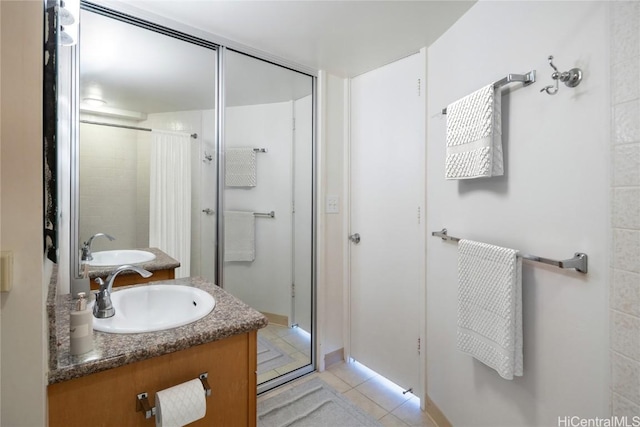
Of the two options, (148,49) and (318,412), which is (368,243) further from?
(148,49)

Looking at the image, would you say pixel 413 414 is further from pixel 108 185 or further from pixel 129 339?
pixel 108 185

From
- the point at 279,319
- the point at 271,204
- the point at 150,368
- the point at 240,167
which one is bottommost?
the point at 279,319

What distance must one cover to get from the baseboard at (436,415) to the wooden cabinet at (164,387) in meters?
1.09

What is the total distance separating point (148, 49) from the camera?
63.7 inches

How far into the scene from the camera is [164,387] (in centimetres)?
99

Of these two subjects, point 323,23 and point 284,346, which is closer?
point 323,23

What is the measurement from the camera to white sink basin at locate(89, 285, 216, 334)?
125 centimetres

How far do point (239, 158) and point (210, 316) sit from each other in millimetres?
1083

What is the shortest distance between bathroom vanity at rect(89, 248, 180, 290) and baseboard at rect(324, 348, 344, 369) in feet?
4.28

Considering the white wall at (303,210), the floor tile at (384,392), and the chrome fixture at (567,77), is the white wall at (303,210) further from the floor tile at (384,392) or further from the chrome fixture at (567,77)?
the chrome fixture at (567,77)

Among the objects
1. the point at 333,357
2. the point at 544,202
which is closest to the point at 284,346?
the point at 333,357

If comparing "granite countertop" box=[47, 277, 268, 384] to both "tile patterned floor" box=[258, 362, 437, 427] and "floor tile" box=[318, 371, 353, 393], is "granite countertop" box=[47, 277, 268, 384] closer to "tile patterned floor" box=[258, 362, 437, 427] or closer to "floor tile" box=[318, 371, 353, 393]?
"tile patterned floor" box=[258, 362, 437, 427]

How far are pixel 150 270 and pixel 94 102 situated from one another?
0.84 meters

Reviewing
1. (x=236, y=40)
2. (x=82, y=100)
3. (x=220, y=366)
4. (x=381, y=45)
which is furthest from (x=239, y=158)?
(x=220, y=366)
